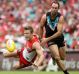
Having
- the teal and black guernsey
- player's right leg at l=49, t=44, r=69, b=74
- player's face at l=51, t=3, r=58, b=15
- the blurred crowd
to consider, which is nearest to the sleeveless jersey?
the teal and black guernsey

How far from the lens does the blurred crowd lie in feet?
57.1

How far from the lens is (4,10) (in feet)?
62.1

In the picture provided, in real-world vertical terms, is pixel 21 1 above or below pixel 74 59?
above

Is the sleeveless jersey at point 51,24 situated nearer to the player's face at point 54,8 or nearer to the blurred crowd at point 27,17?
the player's face at point 54,8

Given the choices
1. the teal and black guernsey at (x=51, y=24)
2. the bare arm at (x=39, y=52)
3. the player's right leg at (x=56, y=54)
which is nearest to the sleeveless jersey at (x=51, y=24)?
the teal and black guernsey at (x=51, y=24)

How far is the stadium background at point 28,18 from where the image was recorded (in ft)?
56.4

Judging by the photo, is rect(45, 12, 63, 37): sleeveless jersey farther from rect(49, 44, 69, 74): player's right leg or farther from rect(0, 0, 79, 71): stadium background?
rect(0, 0, 79, 71): stadium background

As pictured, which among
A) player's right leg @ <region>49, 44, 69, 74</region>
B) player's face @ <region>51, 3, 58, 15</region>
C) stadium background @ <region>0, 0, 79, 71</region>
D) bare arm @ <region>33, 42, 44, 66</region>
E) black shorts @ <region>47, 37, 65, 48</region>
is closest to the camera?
bare arm @ <region>33, 42, 44, 66</region>

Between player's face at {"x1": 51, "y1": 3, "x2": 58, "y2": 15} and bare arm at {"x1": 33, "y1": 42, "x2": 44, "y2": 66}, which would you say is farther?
player's face at {"x1": 51, "y1": 3, "x2": 58, "y2": 15}

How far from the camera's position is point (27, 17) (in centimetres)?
1870

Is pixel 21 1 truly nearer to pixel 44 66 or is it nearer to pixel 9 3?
pixel 9 3

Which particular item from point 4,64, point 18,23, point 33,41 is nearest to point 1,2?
point 18,23

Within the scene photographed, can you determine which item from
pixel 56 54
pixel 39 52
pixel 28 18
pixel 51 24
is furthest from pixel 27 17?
pixel 39 52

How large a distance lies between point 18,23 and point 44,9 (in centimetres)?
125
